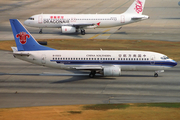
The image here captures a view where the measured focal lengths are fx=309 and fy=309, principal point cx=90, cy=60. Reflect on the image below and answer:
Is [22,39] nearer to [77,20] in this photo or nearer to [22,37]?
[22,37]

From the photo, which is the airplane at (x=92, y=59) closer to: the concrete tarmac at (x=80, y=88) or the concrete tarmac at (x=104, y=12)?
the concrete tarmac at (x=80, y=88)

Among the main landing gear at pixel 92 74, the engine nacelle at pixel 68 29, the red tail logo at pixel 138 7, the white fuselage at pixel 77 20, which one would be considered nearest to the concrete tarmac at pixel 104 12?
the engine nacelle at pixel 68 29

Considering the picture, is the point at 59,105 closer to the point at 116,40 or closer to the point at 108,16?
the point at 116,40

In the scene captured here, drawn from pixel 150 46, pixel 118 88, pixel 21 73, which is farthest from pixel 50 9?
pixel 118 88

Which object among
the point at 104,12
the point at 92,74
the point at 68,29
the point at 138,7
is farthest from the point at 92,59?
the point at 104,12

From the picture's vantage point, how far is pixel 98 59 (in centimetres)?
4331

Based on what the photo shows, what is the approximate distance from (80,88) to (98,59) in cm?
563

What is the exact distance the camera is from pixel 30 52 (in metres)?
43.6

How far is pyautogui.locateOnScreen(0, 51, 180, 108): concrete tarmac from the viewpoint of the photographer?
117ft

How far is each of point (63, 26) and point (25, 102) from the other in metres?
43.4

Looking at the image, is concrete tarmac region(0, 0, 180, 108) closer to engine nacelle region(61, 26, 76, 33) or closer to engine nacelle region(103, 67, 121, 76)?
engine nacelle region(103, 67, 121, 76)

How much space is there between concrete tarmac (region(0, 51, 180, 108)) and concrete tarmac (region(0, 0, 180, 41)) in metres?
29.0

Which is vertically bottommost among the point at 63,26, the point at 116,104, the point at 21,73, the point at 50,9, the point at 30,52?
the point at 116,104

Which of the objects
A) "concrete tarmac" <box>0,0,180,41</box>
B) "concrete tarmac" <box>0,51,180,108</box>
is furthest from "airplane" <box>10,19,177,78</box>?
"concrete tarmac" <box>0,0,180,41</box>
